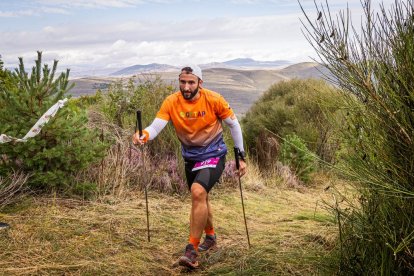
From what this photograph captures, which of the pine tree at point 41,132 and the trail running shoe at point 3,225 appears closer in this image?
the trail running shoe at point 3,225

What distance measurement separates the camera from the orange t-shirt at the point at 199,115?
5.36m

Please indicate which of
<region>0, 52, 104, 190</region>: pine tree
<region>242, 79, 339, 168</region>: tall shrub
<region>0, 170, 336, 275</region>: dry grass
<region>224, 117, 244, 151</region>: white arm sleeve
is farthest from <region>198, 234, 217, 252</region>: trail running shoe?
<region>242, 79, 339, 168</region>: tall shrub

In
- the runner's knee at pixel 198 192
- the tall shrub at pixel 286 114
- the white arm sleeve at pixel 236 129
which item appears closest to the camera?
the runner's knee at pixel 198 192

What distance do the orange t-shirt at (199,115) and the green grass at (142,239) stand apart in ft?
4.25

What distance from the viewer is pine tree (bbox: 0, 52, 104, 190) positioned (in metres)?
6.53

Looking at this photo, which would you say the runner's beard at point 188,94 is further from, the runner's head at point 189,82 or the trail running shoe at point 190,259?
the trail running shoe at point 190,259

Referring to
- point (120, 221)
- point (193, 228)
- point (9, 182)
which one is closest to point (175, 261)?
point (193, 228)

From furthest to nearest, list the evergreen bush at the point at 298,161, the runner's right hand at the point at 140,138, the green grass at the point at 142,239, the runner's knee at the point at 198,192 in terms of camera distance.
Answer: the evergreen bush at the point at 298,161, the runner's right hand at the point at 140,138, the runner's knee at the point at 198,192, the green grass at the point at 142,239

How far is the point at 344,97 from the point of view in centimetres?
337

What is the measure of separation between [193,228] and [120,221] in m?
1.67

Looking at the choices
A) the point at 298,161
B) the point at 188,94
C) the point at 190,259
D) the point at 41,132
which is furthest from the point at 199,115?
the point at 298,161

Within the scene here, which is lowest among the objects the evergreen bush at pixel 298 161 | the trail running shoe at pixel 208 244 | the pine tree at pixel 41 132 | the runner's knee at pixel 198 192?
the evergreen bush at pixel 298 161

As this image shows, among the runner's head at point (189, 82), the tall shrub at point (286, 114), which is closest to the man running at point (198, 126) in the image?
the runner's head at point (189, 82)

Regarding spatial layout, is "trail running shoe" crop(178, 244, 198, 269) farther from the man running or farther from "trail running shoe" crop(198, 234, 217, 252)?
"trail running shoe" crop(198, 234, 217, 252)
